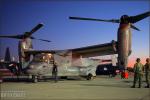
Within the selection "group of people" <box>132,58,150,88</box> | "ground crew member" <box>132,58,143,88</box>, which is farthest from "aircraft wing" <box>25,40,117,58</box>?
"ground crew member" <box>132,58,143,88</box>

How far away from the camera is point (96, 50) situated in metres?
27.5

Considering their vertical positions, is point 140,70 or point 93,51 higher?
point 93,51

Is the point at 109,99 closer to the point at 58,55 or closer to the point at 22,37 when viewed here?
the point at 58,55

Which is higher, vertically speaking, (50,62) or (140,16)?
(140,16)

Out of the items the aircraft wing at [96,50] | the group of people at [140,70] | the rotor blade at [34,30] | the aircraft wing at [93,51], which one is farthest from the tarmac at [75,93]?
the rotor blade at [34,30]

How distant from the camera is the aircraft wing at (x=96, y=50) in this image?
984 inches

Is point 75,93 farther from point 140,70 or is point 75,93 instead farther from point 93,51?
point 93,51

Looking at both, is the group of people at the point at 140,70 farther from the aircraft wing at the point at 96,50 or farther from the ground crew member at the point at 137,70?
the aircraft wing at the point at 96,50

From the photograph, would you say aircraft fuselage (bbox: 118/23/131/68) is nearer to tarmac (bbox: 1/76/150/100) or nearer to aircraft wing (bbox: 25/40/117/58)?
aircraft wing (bbox: 25/40/117/58)

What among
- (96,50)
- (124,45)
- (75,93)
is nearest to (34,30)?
(96,50)

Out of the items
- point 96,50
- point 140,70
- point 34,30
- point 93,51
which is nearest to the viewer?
point 140,70

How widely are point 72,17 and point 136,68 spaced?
10088 millimetres

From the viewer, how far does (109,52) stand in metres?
28.3

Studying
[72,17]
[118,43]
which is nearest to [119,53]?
[118,43]
